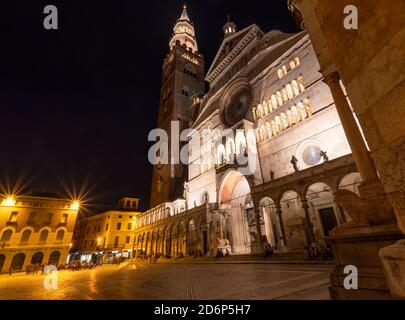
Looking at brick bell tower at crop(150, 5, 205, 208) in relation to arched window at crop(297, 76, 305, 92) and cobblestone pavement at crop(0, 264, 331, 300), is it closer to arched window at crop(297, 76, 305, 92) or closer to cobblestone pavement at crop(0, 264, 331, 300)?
arched window at crop(297, 76, 305, 92)

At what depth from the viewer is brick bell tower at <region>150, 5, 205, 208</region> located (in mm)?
39781

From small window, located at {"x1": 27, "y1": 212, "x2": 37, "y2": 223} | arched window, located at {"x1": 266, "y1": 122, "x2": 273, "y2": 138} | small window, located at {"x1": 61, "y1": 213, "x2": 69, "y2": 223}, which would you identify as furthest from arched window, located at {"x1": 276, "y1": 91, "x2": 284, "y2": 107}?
small window, located at {"x1": 27, "y1": 212, "x2": 37, "y2": 223}

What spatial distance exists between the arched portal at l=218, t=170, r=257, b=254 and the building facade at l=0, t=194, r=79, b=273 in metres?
25.5

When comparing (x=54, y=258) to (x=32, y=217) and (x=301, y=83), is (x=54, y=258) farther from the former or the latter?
(x=301, y=83)

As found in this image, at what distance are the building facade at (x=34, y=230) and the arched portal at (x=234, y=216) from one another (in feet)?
83.8

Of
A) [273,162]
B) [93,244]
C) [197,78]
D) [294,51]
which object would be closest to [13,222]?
[93,244]

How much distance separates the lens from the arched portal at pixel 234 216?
2227 cm

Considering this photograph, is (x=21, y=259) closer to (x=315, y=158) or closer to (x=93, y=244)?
(x=93, y=244)

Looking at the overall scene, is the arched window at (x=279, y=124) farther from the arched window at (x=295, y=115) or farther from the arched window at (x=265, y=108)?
the arched window at (x=265, y=108)

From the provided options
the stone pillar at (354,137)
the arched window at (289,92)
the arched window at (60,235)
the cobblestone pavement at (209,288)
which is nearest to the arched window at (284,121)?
the arched window at (289,92)

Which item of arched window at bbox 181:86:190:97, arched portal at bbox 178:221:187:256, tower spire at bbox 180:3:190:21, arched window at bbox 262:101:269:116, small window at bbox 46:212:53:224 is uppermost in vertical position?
tower spire at bbox 180:3:190:21

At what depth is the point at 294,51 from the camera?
20312 mm

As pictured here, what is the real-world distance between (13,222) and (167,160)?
82.4 ft

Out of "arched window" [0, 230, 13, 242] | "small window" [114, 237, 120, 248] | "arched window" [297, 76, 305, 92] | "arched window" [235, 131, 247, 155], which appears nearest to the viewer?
"arched window" [297, 76, 305, 92]
